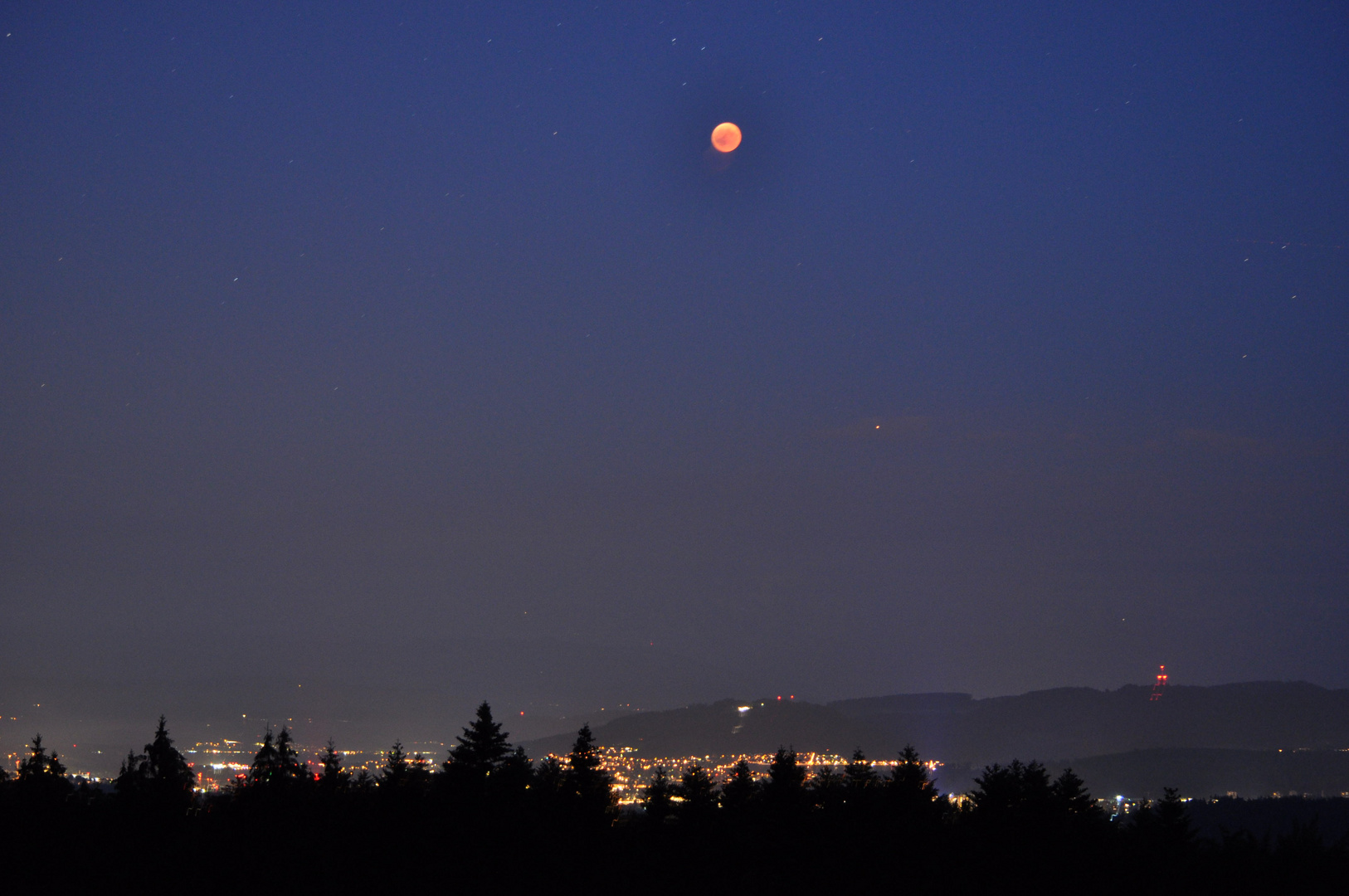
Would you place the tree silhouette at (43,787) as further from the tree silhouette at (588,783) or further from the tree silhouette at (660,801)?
the tree silhouette at (660,801)

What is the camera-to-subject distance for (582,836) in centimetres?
2498

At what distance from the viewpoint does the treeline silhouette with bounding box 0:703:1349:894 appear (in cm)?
2156

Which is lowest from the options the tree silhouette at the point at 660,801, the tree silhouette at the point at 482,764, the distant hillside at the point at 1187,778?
the distant hillside at the point at 1187,778

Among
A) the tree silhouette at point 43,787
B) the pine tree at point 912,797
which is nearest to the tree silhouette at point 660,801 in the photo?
the pine tree at point 912,797

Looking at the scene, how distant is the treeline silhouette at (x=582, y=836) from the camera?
849 inches

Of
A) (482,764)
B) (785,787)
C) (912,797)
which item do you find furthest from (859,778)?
(482,764)

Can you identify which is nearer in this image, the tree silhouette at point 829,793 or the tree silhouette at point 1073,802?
the tree silhouette at point 829,793

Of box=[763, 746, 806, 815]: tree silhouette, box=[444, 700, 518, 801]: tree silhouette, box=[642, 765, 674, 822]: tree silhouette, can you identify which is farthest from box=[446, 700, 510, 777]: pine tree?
box=[763, 746, 806, 815]: tree silhouette

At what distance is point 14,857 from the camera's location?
20.7 meters

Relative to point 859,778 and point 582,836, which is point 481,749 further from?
point 859,778

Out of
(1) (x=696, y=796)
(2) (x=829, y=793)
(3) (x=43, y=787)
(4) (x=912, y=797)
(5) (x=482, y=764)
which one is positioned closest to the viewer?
(3) (x=43, y=787)

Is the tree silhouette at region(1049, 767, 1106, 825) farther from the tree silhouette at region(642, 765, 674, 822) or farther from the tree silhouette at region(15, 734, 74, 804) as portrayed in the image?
the tree silhouette at region(15, 734, 74, 804)

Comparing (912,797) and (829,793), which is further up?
(829,793)

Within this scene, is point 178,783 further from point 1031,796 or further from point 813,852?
point 1031,796
